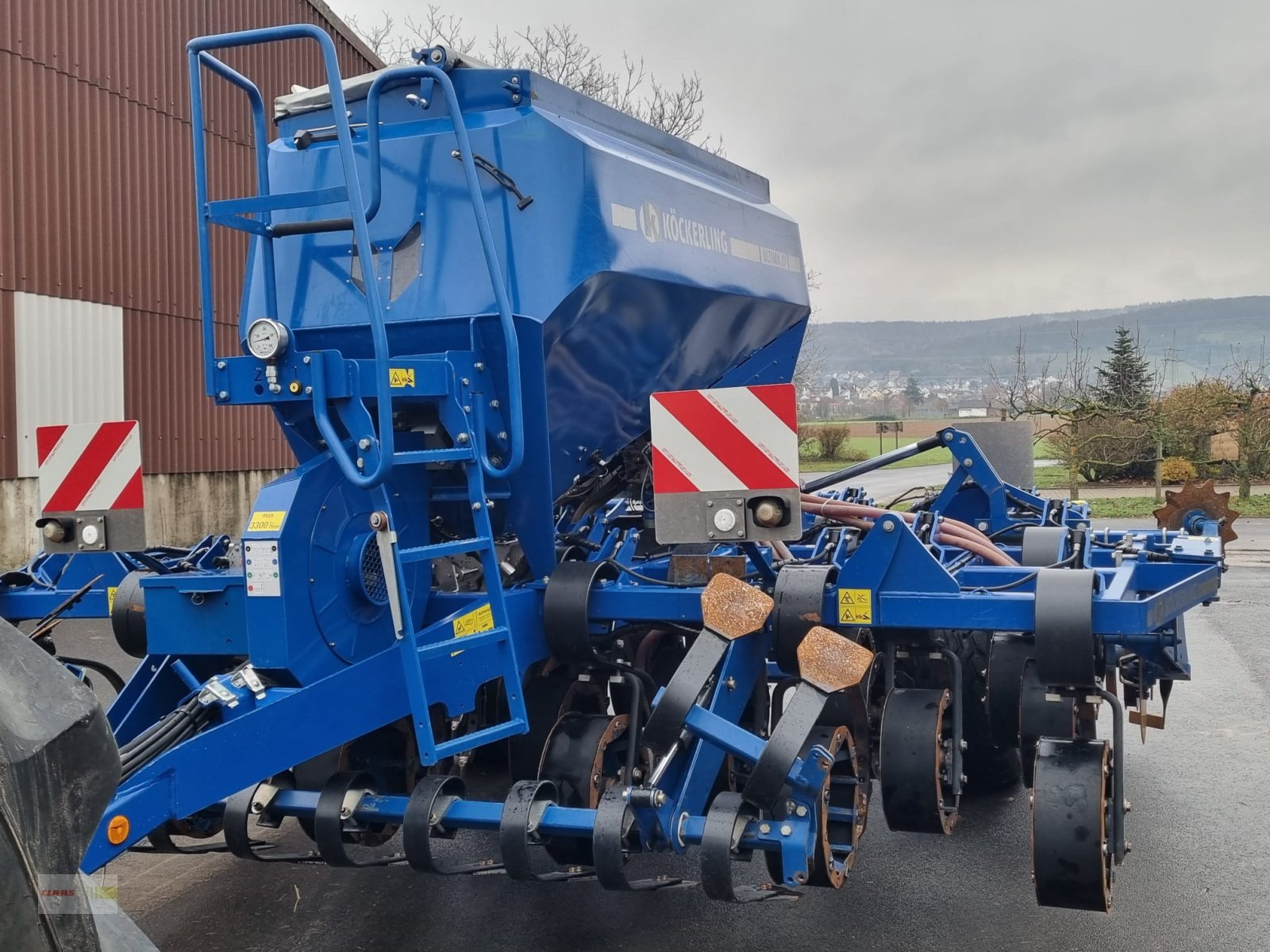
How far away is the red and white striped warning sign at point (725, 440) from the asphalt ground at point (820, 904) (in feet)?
4.94

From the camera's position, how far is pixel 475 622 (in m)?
3.69

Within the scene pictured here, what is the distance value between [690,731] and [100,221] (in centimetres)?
1048

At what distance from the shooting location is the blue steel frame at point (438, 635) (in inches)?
122

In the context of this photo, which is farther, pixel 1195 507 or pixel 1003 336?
pixel 1003 336

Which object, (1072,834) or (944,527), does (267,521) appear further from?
(944,527)

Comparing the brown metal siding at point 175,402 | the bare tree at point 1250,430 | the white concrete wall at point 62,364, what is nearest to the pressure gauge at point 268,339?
the white concrete wall at point 62,364

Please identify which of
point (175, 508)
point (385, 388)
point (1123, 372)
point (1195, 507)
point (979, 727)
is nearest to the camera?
point (385, 388)

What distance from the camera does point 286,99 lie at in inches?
177

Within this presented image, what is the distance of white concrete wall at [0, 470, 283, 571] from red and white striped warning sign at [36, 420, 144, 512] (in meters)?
6.89

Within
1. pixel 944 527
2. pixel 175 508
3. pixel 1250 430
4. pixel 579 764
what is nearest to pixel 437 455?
pixel 579 764

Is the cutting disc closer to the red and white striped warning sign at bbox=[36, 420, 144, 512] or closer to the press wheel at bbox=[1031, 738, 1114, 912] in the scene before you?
the press wheel at bbox=[1031, 738, 1114, 912]

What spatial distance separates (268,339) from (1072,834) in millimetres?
2699

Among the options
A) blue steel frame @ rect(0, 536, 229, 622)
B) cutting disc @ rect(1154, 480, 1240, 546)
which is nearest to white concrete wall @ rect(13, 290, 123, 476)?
blue steel frame @ rect(0, 536, 229, 622)

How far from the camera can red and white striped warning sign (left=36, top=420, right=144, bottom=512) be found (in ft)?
14.7
